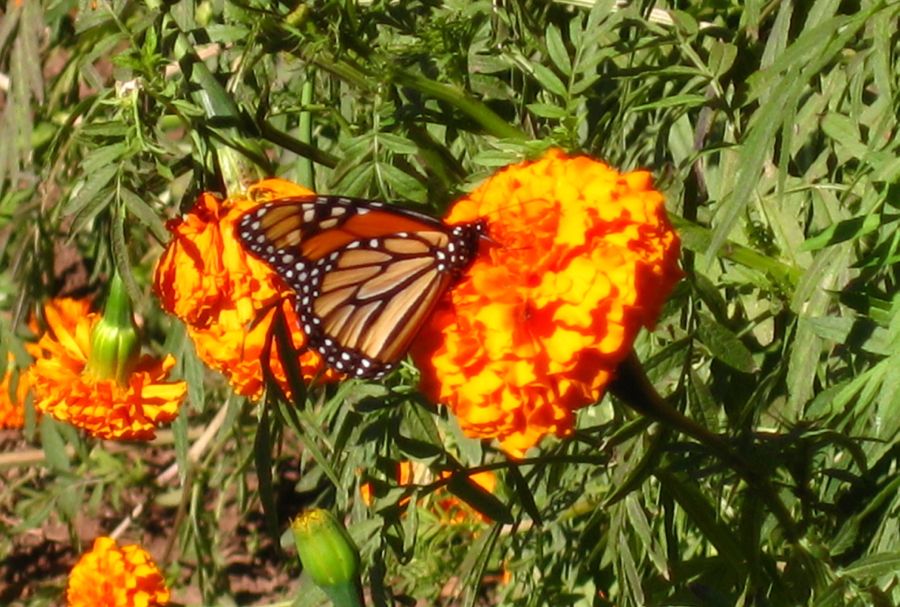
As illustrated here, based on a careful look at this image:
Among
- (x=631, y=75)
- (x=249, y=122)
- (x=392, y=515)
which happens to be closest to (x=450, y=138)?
(x=631, y=75)

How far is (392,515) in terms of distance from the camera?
1565 mm

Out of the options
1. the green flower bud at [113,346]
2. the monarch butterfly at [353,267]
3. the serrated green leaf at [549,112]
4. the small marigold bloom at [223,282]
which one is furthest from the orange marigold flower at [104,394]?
the serrated green leaf at [549,112]

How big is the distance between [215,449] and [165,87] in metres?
1.33

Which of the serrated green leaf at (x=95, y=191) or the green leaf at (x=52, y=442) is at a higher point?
the serrated green leaf at (x=95, y=191)

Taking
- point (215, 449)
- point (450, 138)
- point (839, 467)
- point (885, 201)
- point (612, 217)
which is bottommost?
point (215, 449)

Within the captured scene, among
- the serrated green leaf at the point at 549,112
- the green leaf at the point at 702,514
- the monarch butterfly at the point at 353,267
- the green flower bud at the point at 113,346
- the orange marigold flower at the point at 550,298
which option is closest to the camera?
the orange marigold flower at the point at 550,298

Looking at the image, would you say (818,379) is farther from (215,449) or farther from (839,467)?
(215,449)

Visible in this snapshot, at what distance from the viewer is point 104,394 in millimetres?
1760

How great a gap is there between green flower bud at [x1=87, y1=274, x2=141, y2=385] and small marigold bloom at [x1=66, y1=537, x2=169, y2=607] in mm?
855

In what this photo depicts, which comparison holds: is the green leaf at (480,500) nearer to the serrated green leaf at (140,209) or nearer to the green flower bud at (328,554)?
the green flower bud at (328,554)

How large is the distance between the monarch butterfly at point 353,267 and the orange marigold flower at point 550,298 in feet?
0.17

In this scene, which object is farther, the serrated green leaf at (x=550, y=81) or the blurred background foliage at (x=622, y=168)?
the serrated green leaf at (x=550, y=81)

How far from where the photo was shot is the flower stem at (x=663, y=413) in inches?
49.3

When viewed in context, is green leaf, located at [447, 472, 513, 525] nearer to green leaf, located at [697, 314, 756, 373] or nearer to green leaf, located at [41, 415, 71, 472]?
green leaf, located at [697, 314, 756, 373]
